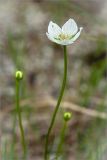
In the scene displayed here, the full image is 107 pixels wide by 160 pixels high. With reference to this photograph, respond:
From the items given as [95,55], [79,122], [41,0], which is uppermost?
[41,0]

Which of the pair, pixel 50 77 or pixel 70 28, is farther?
pixel 50 77

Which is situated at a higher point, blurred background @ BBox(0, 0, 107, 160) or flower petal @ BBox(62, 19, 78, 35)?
flower petal @ BBox(62, 19, 78, 35)

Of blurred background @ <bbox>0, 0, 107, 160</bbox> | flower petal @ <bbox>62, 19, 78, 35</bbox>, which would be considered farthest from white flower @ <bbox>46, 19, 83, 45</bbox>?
blurred background @ <bbox>0, 0, 107, 160</bbox>

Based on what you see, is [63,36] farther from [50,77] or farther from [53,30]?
[50,77]

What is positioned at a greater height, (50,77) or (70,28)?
(70,28)

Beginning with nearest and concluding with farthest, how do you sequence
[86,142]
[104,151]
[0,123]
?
[104,151], [86,142], [0,123]

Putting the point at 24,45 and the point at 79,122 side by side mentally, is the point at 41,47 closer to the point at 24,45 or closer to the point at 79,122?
the point at 24,45

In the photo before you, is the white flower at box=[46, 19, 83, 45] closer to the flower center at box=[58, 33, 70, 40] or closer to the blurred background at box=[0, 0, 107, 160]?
the flower center at box=[58, 33, 70, 40]

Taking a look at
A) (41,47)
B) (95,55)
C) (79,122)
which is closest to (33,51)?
(41,47)

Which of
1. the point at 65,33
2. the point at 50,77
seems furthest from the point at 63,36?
the point at 50,77
